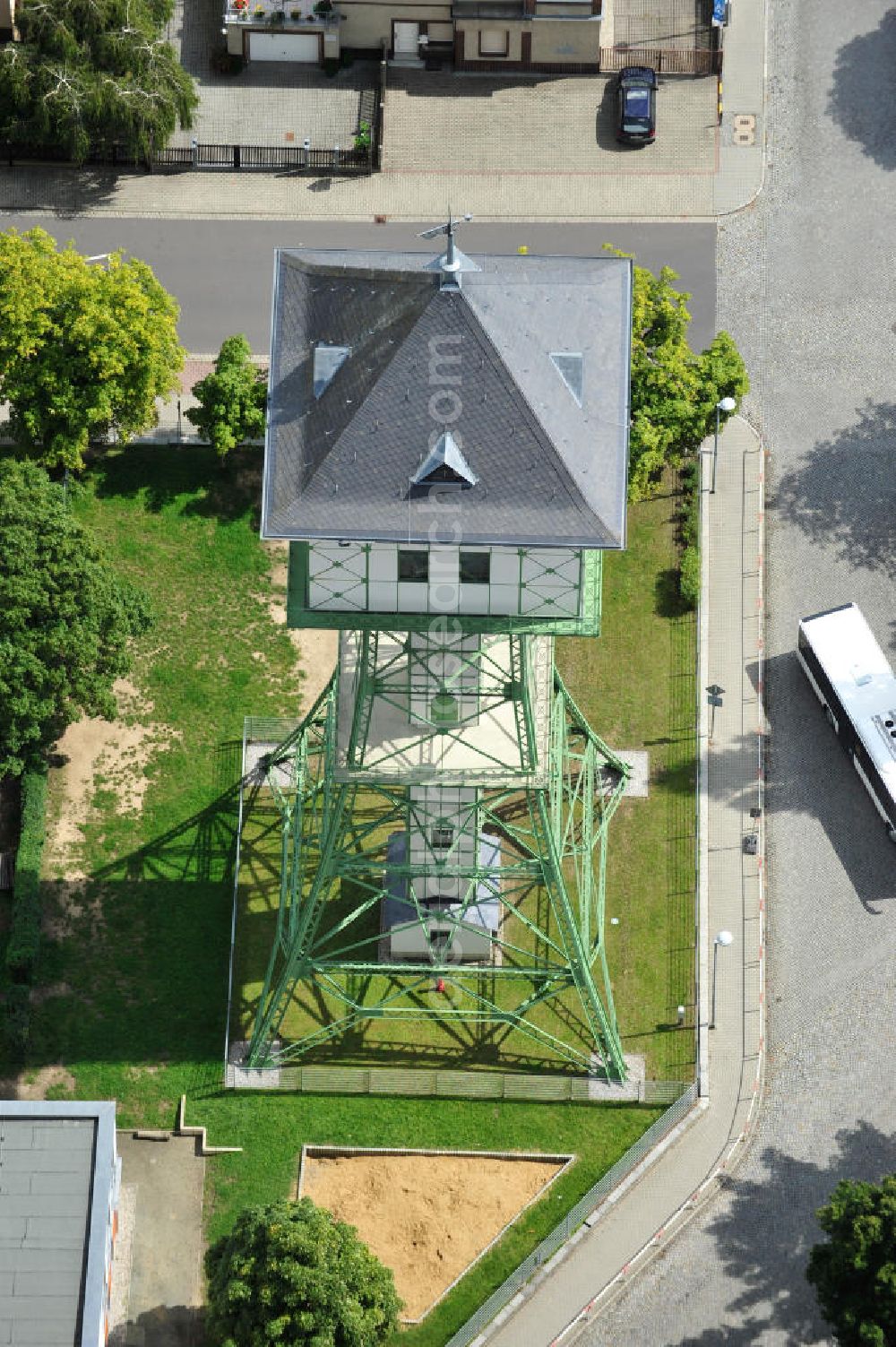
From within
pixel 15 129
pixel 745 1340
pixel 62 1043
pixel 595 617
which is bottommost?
pixel 745 1340

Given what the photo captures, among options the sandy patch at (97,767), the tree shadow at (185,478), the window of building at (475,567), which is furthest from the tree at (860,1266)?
the tree shadow at (185,478)

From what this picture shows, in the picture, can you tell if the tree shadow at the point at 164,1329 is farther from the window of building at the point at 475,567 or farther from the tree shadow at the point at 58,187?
the tree shadow at the point at 58,187

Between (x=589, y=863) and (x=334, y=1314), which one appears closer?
(x=334, y=1314)

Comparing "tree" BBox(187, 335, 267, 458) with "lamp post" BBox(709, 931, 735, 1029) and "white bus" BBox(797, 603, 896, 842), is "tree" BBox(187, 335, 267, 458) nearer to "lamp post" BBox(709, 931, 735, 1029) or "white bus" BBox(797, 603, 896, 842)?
"white bus" BBox(797, 603, 896, 842)

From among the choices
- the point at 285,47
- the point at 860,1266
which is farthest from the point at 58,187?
the point at 860,1266

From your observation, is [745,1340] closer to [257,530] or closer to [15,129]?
[257,530]

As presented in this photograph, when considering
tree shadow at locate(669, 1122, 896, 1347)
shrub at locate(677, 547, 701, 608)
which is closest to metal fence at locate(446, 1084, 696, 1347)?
tree shadow at locate(669, 1122, 896, 1347)

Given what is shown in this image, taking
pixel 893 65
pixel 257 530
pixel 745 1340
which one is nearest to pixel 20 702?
pixel 257 530
